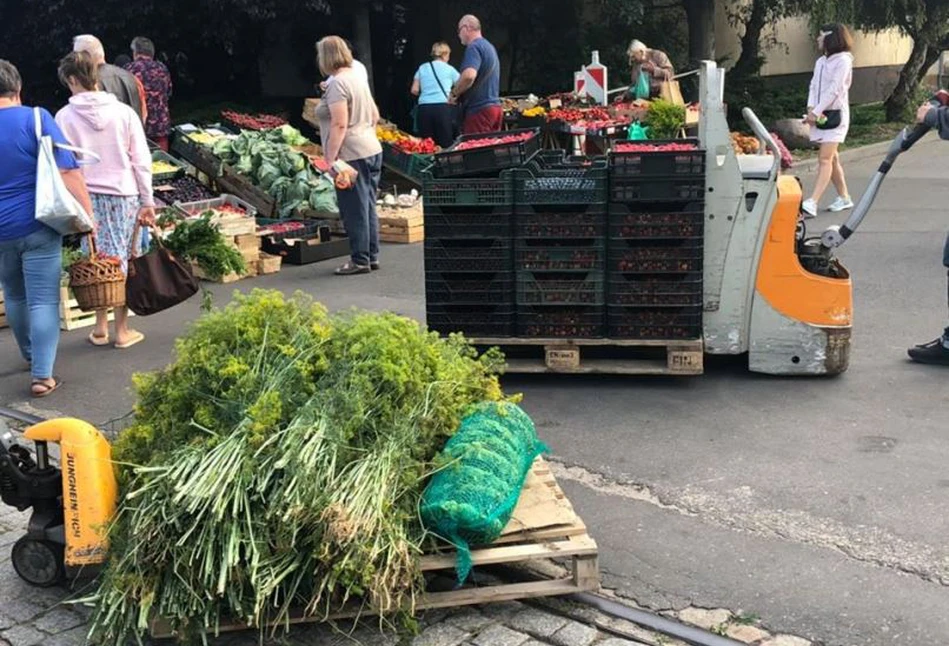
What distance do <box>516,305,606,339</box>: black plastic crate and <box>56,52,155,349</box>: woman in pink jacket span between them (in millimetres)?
2807

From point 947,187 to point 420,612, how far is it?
39.3 ft

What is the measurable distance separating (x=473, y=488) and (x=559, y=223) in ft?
8.82

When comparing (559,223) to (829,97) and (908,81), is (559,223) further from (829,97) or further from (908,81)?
(908,81)

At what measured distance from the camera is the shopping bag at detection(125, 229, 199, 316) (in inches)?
259

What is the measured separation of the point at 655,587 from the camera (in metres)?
3.90

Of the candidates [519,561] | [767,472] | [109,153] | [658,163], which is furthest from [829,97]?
[519,561]

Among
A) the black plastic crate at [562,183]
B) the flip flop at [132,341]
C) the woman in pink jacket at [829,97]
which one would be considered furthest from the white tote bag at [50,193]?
the woman in pink jacket at [829,97]

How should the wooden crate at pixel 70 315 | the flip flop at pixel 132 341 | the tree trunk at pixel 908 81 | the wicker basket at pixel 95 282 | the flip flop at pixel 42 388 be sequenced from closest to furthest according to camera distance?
the flip flop at pixel 42 388, the wicker basket at pixel 95 282, the flip flop at pixel 132 341, the wooden crate at pixel 70 315, the tree trunk at pixel 908 81

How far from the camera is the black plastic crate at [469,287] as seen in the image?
6125 millimetres

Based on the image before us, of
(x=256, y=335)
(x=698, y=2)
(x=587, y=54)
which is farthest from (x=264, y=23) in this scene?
(x=256, y=335)

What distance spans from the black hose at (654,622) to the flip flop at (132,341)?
4.68m

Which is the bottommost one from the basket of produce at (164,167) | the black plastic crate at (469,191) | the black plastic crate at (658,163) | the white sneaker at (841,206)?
the white sneaker at (841,206)

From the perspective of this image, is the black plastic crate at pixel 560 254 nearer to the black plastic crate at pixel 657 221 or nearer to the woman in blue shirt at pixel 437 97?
the black plastic crate at pixel 657 221

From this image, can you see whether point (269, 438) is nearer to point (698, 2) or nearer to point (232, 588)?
point (232, 588)
